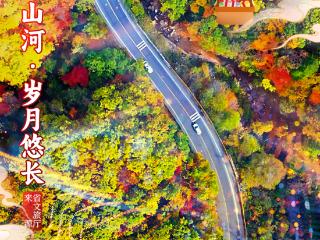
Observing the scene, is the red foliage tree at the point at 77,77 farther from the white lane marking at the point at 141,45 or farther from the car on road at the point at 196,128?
the car on road at the point at 196,128

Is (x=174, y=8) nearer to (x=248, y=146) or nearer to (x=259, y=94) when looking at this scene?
(x=259, y=94)

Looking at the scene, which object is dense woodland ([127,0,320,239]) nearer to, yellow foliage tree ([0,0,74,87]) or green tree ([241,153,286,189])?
green tree ([241,153,286,189])

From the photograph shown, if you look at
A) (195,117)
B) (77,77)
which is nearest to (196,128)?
(195,117)

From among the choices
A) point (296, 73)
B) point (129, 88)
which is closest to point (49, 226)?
point (129, 88)

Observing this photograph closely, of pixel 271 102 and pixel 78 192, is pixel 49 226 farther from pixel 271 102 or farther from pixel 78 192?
pixel 271 102

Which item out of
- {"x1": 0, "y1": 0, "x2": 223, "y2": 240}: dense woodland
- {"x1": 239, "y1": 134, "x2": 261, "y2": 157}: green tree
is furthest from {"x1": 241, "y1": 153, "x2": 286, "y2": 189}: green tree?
{"x1": 0, "y1": 0, "x2": 223, "y2": 240}: dense woodland
